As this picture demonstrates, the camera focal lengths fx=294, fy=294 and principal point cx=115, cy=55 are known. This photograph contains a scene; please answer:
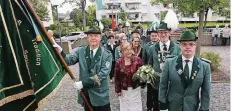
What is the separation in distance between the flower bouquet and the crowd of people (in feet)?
0.60

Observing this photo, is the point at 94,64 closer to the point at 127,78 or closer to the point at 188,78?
the point at 127,78

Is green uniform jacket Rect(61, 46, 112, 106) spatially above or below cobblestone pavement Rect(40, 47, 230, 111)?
above

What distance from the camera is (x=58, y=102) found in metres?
8.02

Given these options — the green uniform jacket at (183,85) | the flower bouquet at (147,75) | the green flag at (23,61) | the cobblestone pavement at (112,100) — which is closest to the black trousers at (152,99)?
the flower bouquet at (147,75)

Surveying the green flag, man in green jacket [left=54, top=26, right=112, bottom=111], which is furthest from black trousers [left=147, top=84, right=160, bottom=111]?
the green flag

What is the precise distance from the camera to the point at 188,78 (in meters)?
3.91

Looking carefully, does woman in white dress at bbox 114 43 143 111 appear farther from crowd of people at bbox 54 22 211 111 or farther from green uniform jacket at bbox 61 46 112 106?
green uniform jacket at bbox 61 46 112 106

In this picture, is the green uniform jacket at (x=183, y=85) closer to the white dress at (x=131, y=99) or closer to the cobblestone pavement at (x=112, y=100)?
the white dress at (x=131, y=99)

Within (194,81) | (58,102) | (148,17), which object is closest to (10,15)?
(194,81)

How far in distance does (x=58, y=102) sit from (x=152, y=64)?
131 inches

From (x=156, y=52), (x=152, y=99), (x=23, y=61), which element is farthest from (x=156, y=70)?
(x=23, y=61)

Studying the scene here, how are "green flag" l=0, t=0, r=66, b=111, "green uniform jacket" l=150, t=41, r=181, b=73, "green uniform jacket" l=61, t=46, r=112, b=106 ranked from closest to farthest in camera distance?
"green flag" l=0, t=0, r=66, b=111 → "green uniform jacket" l=61, t=46, r=112, b=106 → "green uniform jacket" l=150, t=41, r=181, b=73

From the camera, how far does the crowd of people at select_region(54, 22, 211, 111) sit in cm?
393

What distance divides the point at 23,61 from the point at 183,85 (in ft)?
7.26
